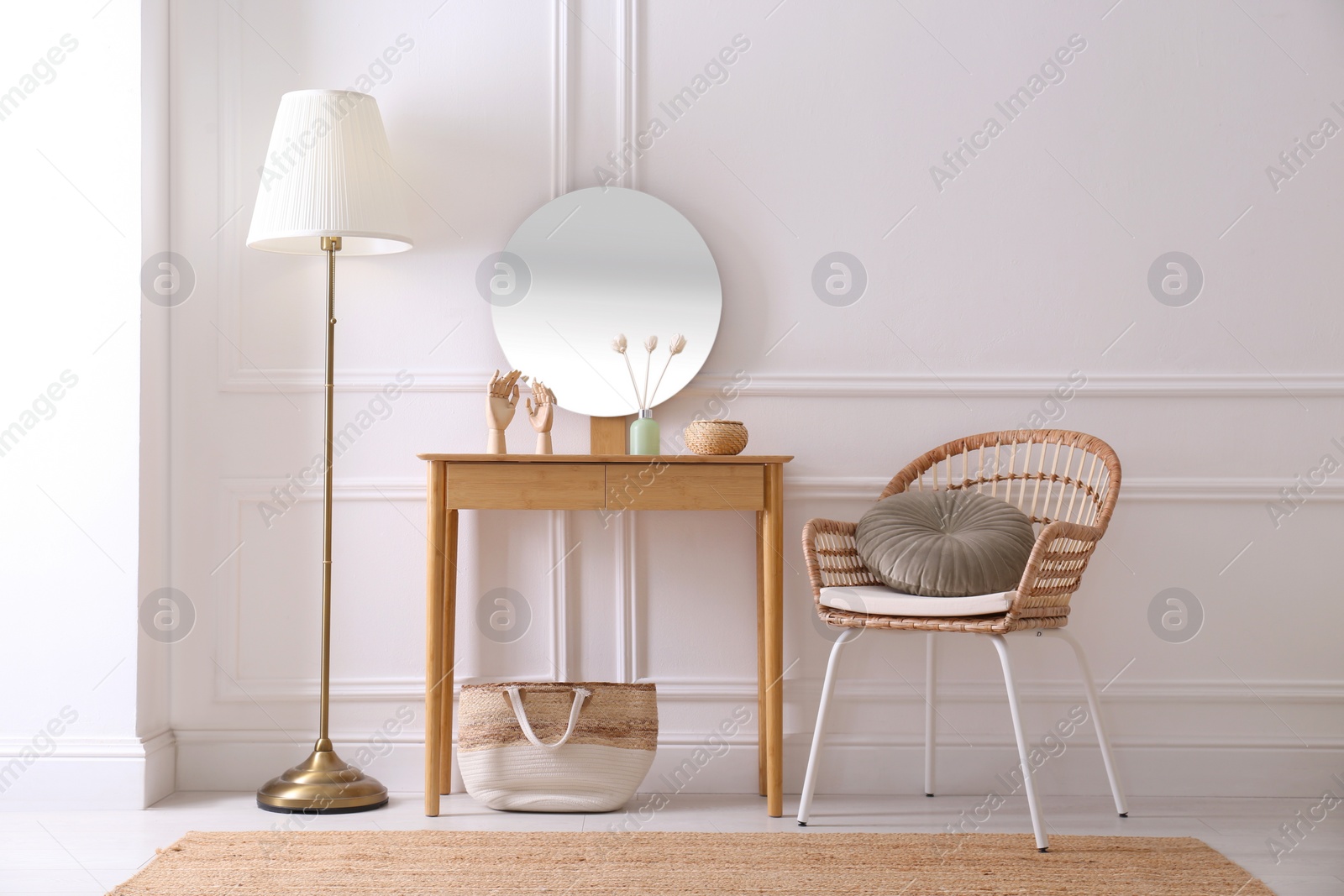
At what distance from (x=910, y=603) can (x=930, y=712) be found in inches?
20.6

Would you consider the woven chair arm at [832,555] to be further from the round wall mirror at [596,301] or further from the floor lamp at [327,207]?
the floor lamp at [327,207]

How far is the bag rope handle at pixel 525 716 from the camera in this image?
2.35m

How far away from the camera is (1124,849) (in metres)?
2.12

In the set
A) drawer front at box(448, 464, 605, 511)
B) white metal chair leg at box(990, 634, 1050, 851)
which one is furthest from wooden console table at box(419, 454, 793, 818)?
white metal chair leg at box(990, 634, 1050, 851)

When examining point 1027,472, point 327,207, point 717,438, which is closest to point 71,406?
point 327,207

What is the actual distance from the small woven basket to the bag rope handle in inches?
23.4

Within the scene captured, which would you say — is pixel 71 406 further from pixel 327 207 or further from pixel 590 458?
pixel 590 458

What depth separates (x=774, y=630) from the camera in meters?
2.35

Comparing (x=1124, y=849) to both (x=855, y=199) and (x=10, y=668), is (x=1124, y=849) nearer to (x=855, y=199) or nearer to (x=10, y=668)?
(x=855, y=199)

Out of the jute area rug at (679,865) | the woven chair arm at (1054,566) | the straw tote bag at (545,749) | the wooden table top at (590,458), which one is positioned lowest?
the jute area rug at (679,865)

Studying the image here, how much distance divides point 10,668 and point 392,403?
1037 millimetres

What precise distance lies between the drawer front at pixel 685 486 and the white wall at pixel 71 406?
1.14 meters

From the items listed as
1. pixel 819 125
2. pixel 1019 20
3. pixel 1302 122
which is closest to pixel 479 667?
pixel 819 125

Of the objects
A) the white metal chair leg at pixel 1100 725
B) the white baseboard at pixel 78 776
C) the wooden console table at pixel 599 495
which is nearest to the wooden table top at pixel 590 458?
the wooden console table at pixel 599 495
